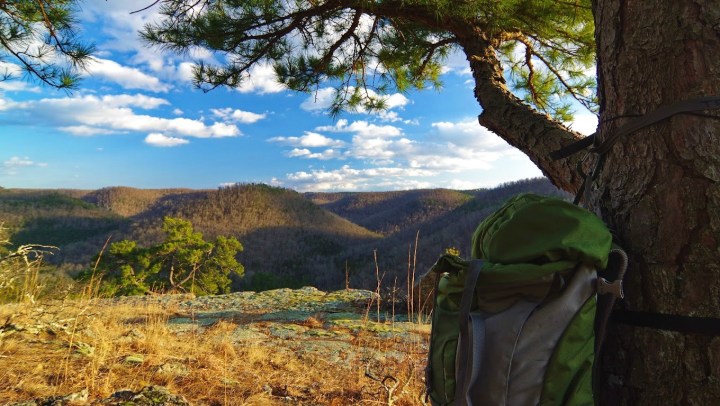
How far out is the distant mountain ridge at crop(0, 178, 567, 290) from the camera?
57.8 m

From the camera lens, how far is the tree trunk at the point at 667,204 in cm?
100

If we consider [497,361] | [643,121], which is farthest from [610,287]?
[643,121]

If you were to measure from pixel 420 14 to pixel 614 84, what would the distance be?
2.76 m

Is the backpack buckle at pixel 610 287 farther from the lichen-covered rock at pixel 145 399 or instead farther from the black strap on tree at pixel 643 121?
the lichen-covered rock at pixel 145 399

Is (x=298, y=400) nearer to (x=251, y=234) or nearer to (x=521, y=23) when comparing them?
(x=521, y=23)

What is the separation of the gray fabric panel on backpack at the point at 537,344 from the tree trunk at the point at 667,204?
0.87 ft

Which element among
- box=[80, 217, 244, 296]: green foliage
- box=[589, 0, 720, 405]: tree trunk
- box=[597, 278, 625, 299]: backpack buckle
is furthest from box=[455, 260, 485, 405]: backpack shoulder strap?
box=[80, 217, 244, 296]: green foliage

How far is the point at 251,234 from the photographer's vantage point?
74.1m

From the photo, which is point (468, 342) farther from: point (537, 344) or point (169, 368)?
point (169, 368)

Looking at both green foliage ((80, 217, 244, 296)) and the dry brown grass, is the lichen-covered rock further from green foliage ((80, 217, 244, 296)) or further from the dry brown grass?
green foliage ((80, 217, 244, 296))

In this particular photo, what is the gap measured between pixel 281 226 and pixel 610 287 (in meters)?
79.6

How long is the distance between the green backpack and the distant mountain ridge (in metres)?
43.4

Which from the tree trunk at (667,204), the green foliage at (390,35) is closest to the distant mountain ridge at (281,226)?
the green foliage at (390,35)

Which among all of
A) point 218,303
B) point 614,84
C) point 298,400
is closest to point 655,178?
point 614,84
